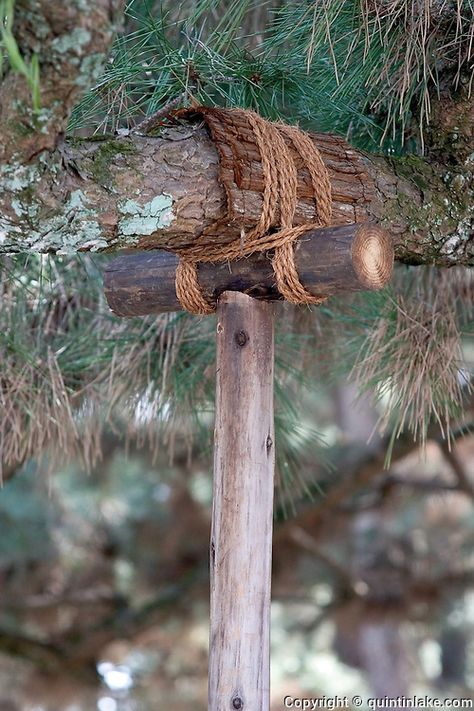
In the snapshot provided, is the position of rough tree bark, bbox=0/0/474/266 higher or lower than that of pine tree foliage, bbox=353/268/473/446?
higher

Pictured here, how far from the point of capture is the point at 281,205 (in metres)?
0.95

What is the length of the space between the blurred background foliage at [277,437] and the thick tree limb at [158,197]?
132 millimetres

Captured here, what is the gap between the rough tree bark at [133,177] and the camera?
0.72 metres

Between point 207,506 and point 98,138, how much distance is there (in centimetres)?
240

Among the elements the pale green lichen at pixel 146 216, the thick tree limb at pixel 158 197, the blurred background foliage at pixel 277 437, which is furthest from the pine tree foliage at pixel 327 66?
the pale green lichen at pixel 146 216

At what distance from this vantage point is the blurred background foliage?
1162 millimetres

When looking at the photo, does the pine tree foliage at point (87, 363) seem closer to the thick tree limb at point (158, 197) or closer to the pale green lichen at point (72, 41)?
the thick tree limb at point (158, 197)

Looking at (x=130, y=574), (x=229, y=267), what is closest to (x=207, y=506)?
(x=130, y=574)

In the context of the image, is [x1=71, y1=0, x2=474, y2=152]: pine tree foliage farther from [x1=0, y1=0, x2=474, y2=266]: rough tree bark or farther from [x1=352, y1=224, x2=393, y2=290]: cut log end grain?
[x1=352, y1=224, x2=393, y2=290]: cut log end grain

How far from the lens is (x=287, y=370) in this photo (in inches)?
61.6

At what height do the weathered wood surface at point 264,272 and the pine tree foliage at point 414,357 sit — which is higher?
the weathered wood surface at point 264,272

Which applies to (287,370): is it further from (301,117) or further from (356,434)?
(356,434)

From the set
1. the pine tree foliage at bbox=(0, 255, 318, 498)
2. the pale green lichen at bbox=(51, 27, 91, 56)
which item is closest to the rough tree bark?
the pale green lichen at bbox=(51, 27, 91, 56)

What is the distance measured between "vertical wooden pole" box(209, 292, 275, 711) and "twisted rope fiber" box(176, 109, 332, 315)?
0.25ft
